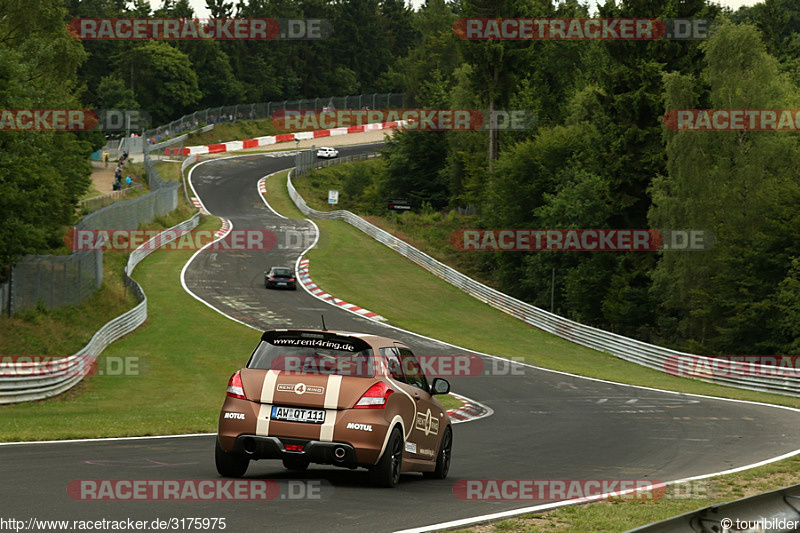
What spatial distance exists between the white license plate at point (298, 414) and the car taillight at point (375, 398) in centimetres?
39

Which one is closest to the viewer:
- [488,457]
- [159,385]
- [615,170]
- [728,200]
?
[488,457]

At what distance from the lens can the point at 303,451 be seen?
9.35m

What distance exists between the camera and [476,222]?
67.9 m

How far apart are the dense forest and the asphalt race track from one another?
13.2m

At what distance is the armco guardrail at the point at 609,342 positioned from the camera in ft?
103

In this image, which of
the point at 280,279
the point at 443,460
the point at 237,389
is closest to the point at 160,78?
the point at 280,279

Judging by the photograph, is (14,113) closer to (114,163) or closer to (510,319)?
(510,319)

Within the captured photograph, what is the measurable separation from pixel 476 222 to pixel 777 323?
102ft

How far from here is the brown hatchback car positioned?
370 inches

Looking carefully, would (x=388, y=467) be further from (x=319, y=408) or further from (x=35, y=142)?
(x=35, y=142)

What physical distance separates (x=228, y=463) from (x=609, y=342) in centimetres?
3224

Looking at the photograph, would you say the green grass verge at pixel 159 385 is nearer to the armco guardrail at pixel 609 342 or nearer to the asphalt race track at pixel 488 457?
the asphalt race track at pixel 488 457

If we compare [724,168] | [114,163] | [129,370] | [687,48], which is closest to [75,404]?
[129,370]

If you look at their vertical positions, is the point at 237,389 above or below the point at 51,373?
above
